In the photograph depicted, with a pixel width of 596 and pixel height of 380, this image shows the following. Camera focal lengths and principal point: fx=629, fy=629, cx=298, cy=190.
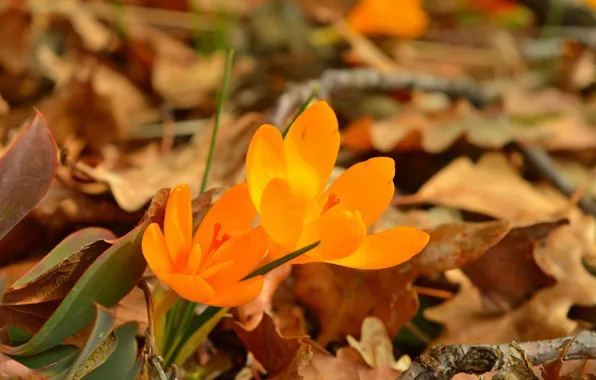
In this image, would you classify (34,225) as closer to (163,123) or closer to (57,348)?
(57,348)

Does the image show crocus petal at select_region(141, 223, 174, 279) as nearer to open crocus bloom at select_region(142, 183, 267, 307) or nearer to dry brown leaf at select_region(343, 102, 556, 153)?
open crocus bloom at select_region(142, 183, 267, 307)

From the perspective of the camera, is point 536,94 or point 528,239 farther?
point 536,94

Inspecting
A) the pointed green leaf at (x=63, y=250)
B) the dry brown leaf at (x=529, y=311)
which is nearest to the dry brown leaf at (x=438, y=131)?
the dry brown leaf at (x=529, y=311)

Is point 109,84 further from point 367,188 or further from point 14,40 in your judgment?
point 367,188

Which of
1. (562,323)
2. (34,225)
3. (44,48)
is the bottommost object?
(562,323)

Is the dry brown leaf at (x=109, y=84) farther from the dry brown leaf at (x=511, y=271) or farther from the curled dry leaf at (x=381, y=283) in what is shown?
the dry brown leaf at (x=511, y=271)

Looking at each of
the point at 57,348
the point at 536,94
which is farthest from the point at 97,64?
the point at 536,94
